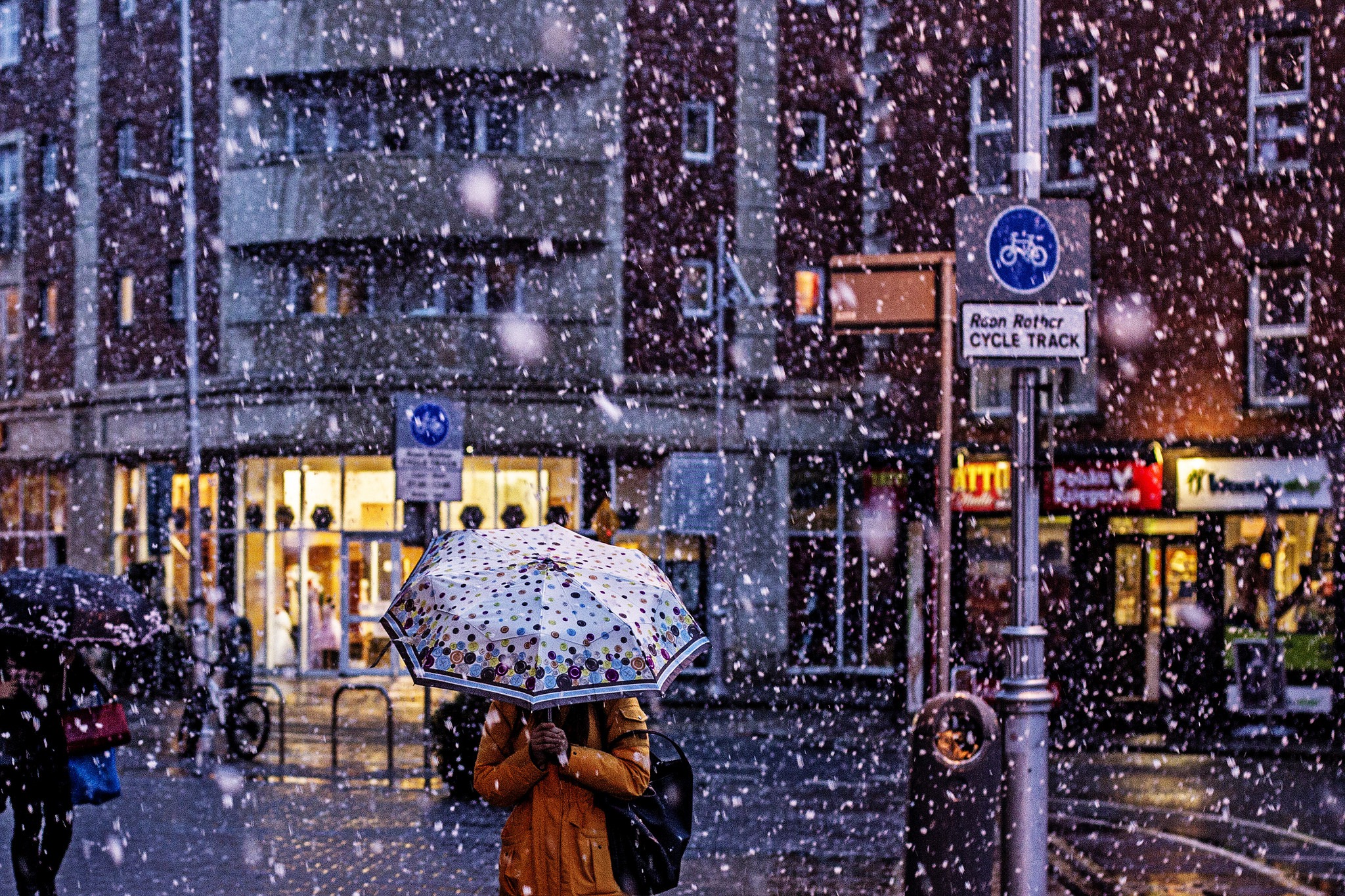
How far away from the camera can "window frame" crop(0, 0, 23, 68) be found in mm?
37750

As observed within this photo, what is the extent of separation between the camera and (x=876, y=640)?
3256 cm

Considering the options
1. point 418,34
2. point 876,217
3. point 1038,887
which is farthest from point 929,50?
point 1038,887

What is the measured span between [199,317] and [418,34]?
22.2 feet

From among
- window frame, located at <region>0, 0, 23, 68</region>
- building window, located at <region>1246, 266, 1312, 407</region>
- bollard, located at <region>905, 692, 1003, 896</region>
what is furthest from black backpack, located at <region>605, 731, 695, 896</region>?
window frame, located at <region>0, 0, 23, 68</region>

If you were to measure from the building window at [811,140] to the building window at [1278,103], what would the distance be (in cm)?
968

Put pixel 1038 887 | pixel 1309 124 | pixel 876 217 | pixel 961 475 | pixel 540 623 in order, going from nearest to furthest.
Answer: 1. pixel 540 623
2. pixel 1038 887
3. pixel 1309 124
4. pixel 961 475
5. pixel 876 217

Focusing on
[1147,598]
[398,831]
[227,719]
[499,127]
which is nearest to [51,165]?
[499,127]

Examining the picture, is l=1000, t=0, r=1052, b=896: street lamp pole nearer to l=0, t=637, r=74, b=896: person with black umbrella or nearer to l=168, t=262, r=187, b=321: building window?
l=0, t=637, r=74, b=896: person with black umbrella

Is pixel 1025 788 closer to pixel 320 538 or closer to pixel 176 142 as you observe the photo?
pixel 320 538

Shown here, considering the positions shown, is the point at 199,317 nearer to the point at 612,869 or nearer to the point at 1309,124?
the point at 1309,124

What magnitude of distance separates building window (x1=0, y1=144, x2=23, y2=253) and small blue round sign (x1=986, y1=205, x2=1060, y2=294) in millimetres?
31270

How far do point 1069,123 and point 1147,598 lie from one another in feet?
23.3

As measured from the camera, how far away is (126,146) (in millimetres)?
35406

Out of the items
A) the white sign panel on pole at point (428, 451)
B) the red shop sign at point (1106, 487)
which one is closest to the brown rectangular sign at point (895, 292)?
the white sign panel on pole at point (428, 451)
